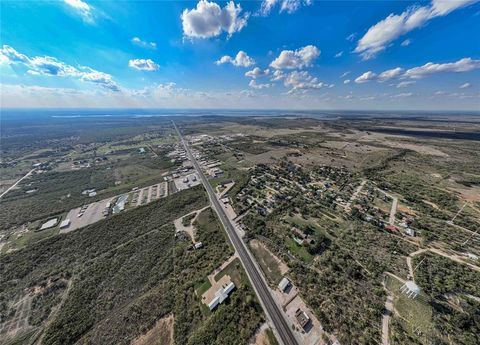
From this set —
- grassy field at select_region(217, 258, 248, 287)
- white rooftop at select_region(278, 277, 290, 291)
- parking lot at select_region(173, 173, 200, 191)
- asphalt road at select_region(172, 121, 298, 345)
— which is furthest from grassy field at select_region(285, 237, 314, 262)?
parking lot at select_region(173, 173, 200, 191)

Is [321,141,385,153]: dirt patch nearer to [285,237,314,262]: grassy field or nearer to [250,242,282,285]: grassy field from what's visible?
[285,237,314,262]: grassy field

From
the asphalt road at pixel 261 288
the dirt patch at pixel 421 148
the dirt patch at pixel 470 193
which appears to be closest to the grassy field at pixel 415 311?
the asphalt road at pixel 261 288

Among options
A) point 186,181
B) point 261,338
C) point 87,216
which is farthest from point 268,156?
point 261,338

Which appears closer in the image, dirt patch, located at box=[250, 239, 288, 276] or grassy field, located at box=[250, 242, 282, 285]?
grassy field, located at box=[250, 242, 282, 285]

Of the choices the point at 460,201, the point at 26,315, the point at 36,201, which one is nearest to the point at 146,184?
the point at 36,201

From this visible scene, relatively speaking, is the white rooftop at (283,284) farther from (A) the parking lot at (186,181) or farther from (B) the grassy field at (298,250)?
(A) the parking lot at (186,181)

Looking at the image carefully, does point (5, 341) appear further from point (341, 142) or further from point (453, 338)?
point (341, 142)

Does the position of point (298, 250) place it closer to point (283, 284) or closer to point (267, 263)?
point (267, 263)

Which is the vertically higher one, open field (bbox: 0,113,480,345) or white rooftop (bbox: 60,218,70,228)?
open field (bbox: 0,113,480,345)
